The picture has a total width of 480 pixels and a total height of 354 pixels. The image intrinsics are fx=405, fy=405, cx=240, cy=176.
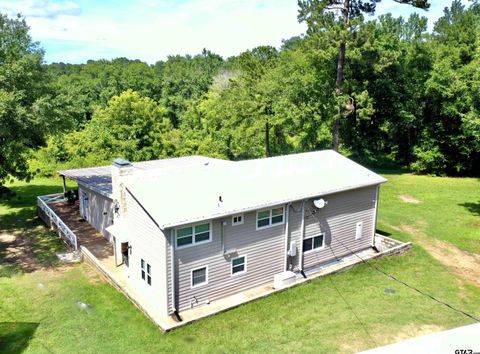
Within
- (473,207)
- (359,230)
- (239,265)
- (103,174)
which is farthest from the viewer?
(473,207)

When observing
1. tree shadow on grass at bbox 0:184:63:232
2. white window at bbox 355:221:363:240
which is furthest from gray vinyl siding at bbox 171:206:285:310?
tree shadow on grass at bbox 0:184:63:232

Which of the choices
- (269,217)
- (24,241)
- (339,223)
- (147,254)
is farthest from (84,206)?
(339,223)

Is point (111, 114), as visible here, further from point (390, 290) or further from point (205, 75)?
point (205, 75)

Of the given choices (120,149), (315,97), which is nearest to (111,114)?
(120,149)

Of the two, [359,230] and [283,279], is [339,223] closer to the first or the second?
[359,230]

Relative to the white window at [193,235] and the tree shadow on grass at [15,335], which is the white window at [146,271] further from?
the tree shadow on grass at [15,335]

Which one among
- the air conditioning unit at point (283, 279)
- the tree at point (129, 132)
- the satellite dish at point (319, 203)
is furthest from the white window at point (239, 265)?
the tree at point (129, 132)

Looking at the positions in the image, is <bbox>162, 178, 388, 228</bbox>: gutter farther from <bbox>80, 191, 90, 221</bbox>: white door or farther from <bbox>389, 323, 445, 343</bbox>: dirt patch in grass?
<bbox>80, 191, 90, 221</bbox>: white door

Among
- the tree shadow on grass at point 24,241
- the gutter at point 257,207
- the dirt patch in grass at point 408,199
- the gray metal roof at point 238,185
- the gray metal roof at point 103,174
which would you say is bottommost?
the tree shadow on grass at point 24,241
